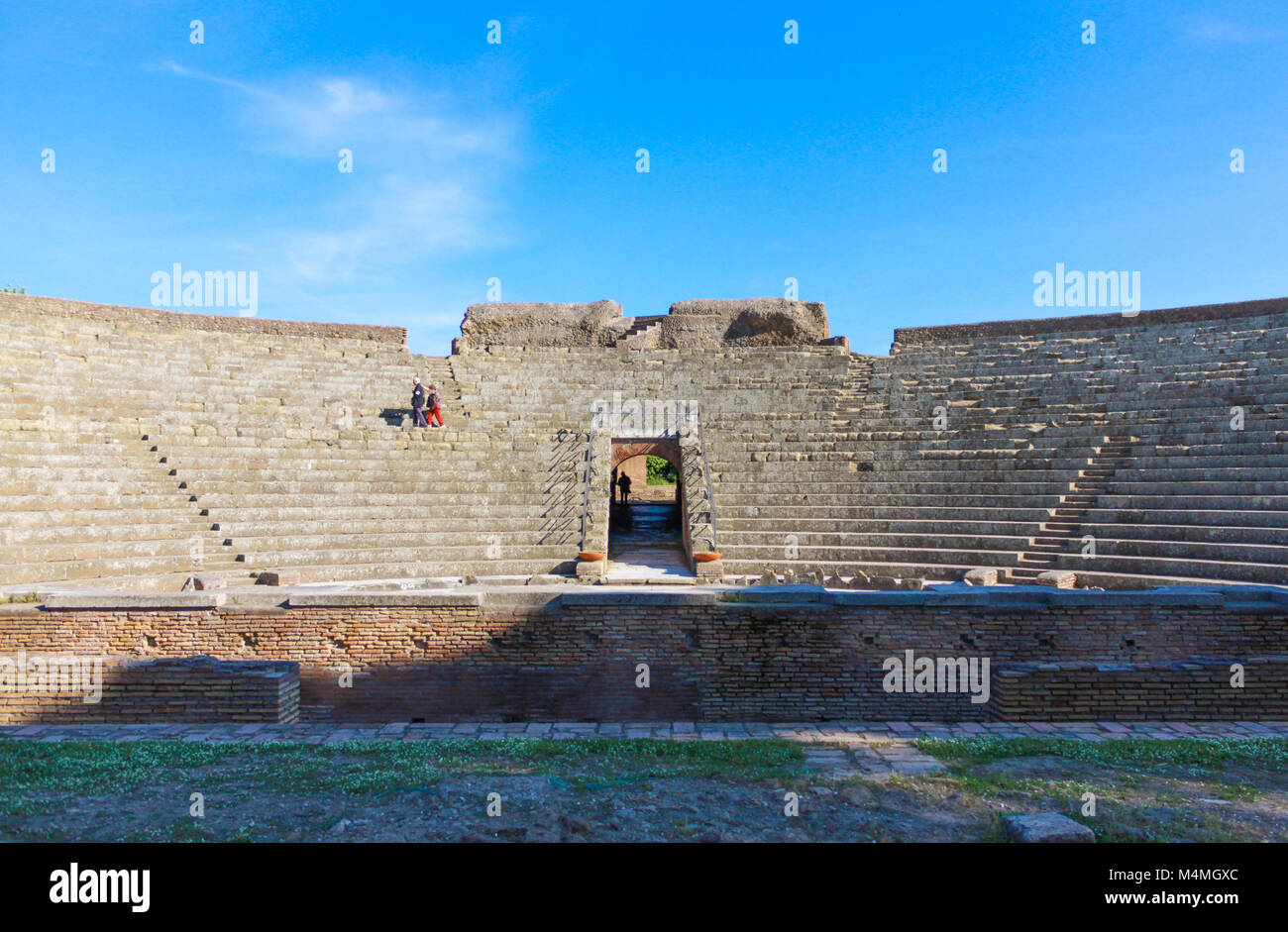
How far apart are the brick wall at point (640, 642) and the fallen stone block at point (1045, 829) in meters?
3.70

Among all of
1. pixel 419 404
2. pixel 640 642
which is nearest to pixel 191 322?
pixel 419 404

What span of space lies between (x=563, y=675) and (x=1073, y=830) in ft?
16.9

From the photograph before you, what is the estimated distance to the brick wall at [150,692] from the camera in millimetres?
7254

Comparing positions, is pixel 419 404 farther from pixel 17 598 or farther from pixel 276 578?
pixel 17 598

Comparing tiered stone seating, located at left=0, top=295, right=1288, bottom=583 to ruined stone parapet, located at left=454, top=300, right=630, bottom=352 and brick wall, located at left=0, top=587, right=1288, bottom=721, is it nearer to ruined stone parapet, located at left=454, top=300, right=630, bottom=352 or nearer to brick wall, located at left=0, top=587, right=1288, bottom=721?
ruined stone parapet, located at left=454, top=300, right=630, bottom=352

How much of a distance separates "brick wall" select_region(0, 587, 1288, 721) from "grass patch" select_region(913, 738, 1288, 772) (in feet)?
5.96

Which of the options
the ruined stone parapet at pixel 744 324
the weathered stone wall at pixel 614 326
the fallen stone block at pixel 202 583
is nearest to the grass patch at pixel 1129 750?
the fallen stone block at pixel 202 583

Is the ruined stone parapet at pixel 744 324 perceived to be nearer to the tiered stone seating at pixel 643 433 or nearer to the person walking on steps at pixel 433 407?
the tiered stone seating at pixel 643 433

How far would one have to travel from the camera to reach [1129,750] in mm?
6113

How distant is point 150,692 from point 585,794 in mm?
4865

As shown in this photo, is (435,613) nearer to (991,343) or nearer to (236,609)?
(236,609)

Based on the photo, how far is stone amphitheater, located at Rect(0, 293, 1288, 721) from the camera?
8250 millimetres

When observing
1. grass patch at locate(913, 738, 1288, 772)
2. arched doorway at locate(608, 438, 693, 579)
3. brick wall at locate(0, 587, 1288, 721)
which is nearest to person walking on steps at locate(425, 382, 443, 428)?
arched doorway at locate(608, 438, 693, 579)
